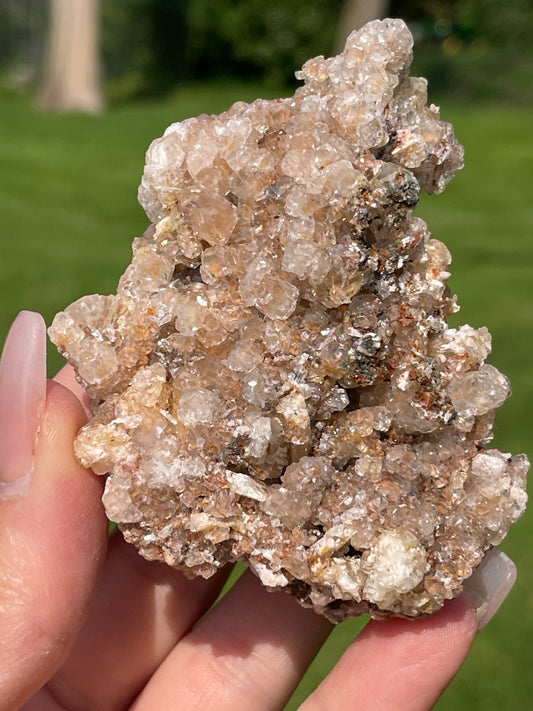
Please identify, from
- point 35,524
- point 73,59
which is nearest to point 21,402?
point 35,524

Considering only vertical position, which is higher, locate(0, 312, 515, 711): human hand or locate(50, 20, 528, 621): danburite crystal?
locate(50, 20, 528, 621): danburite crystal

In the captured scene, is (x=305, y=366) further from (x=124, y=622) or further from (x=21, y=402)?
(x=124, y=622)

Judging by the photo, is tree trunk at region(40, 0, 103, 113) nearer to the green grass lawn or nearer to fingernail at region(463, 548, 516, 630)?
the green grass lawn

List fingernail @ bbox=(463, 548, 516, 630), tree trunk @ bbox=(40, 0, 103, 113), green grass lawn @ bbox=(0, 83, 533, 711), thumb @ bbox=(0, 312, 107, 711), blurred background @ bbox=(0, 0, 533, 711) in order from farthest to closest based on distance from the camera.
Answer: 1. tree trunk @ bbox=(40, 0, 103, 113)
2. blurred background @ bbox=(0, 0, 533, 711)
3. green grass lawn @ bbox=(0, 83, 533, 711)
4. fingernail @ bbox=(463, 548, 516, 630)
5. thumb @ bbox=(0, 312, 107, 711)

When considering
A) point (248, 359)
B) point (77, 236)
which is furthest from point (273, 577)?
point (77, 236)

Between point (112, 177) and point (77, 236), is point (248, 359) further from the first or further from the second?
point (112, 177)

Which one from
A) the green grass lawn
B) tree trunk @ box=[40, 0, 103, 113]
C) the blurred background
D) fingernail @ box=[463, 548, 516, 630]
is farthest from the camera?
tree trunk @ box=[40, 0, 103, 113]

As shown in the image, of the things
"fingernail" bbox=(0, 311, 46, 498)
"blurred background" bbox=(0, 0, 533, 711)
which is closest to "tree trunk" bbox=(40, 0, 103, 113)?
"blurred background" bbox=(0, 0, 533, 711)
